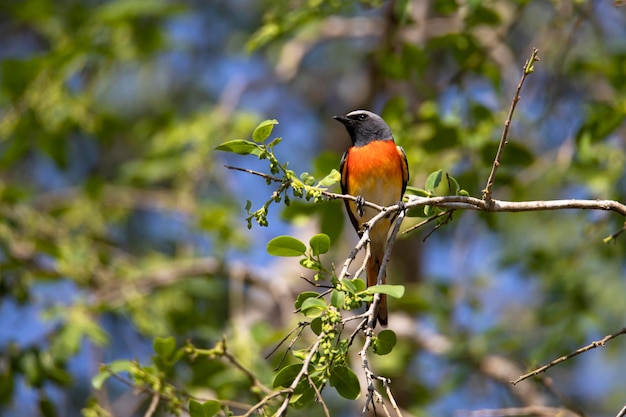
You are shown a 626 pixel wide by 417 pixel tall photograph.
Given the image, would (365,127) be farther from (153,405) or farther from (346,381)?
(346,381)

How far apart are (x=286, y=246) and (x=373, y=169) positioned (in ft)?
5.43

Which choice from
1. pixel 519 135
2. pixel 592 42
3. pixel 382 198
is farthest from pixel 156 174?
pixel 592 42

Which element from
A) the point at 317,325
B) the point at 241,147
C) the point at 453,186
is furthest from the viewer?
the point at 453,186

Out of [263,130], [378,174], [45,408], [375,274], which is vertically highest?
[378,174]

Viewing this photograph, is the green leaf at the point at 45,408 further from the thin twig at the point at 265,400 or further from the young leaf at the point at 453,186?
the young leaf at the point at 453,186

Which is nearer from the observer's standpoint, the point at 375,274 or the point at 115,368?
the point at 115,368

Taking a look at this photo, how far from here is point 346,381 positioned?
233 cm

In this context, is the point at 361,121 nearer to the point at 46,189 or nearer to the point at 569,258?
the point at 569,258

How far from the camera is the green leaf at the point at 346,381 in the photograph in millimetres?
2320

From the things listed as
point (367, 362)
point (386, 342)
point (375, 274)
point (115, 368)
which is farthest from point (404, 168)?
point (367, 362)

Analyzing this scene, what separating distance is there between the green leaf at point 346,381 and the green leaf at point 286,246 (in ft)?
1.13

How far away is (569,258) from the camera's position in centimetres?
524

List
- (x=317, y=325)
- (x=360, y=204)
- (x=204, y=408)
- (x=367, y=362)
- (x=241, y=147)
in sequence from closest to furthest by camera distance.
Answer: (x=367, y=362) < (x=317, y=325) < (x=241, y=147) < (x=204, y=408) < (x=360, y=204)

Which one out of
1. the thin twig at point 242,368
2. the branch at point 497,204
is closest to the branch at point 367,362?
the branch at point 497,204
